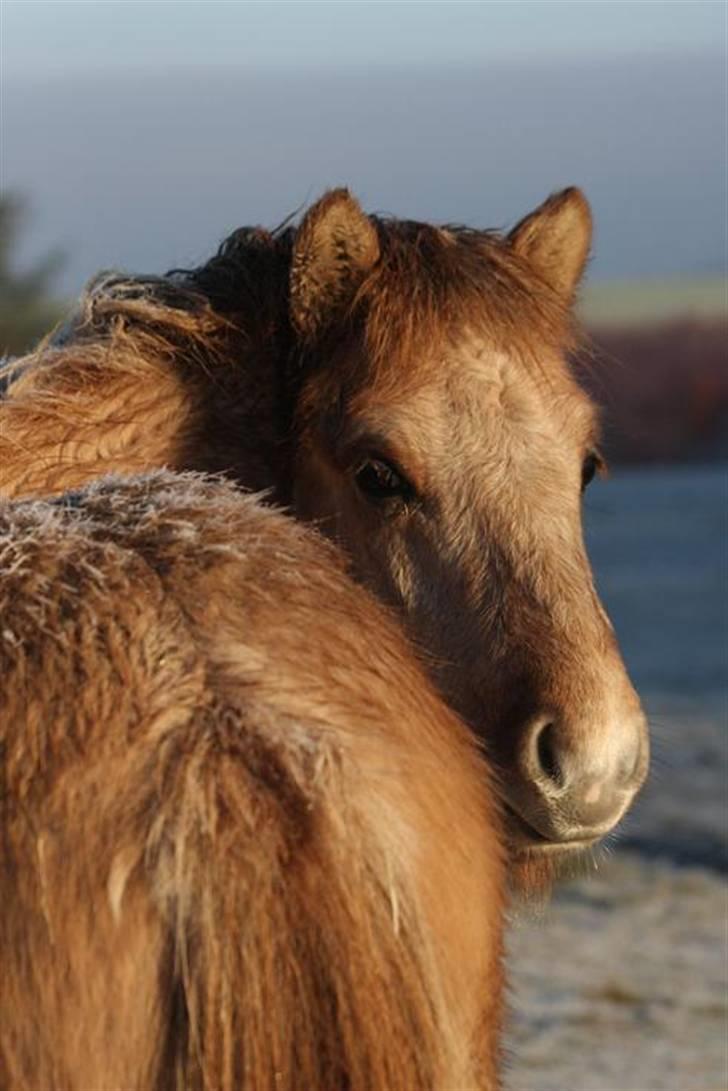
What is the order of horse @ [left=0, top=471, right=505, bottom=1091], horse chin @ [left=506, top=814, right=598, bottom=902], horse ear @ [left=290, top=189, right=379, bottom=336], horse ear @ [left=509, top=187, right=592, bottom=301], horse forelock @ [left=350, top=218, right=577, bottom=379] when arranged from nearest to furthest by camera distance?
horse @ [left=0, top=471, right=505, bottom=1091]
horse chin @ [left=506, top=814, right=598, bottom=902]
horse forelock @ [left=350, top=218, right=577, bottom=379]
horse ear @ [left=290, top=189, right=379, bottom=336]
horse ear @ [left=509, top=187, right=592, bottom=301]

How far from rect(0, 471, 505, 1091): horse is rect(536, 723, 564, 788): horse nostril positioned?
90 centimetres

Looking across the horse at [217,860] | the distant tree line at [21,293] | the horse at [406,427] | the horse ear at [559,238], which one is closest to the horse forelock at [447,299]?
the horse at [406,427]

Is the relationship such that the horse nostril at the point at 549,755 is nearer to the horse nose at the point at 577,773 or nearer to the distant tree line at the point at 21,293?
the horse nose at the point at 577,773

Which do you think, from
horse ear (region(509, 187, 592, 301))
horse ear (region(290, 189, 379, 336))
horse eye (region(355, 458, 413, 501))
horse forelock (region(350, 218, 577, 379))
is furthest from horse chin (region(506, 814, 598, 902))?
horse ear (region(509, 187, 592, 301))

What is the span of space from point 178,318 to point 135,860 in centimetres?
203

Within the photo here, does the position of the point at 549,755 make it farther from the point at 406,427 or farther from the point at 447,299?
the point at 447,299

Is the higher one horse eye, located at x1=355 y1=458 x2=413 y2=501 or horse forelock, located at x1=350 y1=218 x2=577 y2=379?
horse forelock, located at x1=350 y1=218 x2=577 y2=379

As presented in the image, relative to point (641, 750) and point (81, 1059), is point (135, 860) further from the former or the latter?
point (641, 750)

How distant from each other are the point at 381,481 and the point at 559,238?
952 mm

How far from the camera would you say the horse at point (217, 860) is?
2.22m

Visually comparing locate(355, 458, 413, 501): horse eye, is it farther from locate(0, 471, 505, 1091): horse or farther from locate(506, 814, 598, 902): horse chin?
locate(0, 471, 505, 1091): horse

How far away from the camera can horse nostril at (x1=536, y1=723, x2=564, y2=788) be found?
3.38m

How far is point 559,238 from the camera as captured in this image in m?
4.49

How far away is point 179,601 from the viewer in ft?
8.00
